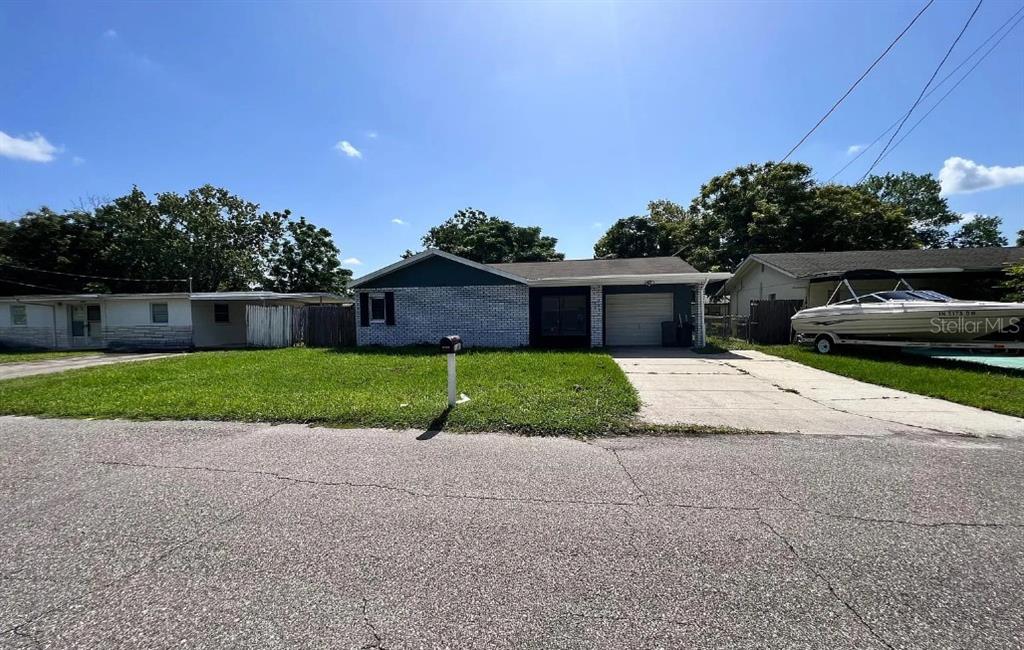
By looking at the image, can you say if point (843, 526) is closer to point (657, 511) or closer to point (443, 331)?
point (657, 511)

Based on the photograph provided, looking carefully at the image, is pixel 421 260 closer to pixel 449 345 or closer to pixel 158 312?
pixel 449 345

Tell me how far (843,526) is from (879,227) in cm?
3362

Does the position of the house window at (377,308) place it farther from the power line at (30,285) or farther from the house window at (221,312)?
the power line at (30,285)

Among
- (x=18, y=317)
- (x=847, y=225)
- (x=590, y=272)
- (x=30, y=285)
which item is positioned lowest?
(x=18, y=317)

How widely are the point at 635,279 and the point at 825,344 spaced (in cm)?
564

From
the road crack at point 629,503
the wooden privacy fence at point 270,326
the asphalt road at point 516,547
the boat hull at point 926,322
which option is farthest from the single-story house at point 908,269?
the wooden privacy fence at point 270,326

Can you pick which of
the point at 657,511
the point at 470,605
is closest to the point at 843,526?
the point at 657,511

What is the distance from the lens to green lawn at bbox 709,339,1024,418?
6.59 m

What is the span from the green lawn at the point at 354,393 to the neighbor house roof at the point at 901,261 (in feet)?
38.1

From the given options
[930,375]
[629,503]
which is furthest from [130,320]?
[930,375]

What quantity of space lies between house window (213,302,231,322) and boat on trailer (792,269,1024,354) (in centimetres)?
2354

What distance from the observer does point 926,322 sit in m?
10.3

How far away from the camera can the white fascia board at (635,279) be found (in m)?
13.8

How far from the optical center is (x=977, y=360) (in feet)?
33.5
